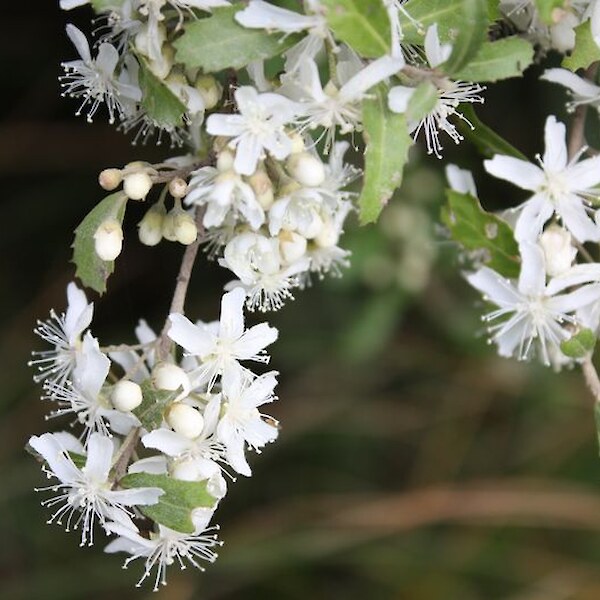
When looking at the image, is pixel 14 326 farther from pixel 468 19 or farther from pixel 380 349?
pixel 468 19

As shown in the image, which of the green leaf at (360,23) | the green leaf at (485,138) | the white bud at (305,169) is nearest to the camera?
the green leaf at (360,23)

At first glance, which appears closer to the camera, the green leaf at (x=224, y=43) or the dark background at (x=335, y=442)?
the green leaf at (x=224, y=43)

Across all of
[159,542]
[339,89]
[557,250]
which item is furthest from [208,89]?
[159,542]

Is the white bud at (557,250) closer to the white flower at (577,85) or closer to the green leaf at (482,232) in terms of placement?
the green leaf at (482,232)

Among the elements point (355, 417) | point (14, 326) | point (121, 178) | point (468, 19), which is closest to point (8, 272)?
point (14, 326)

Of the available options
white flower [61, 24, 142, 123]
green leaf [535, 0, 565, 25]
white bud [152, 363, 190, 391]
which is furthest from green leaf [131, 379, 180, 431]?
green leaf [535, 0, 565, 25]

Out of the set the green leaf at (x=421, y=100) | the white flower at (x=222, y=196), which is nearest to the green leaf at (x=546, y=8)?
the green leaf at (x=421, y=100)

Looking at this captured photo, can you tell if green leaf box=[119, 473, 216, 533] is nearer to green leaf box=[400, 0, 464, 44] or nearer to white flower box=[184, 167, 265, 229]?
white flower box=[184, 167, 265, 229]
